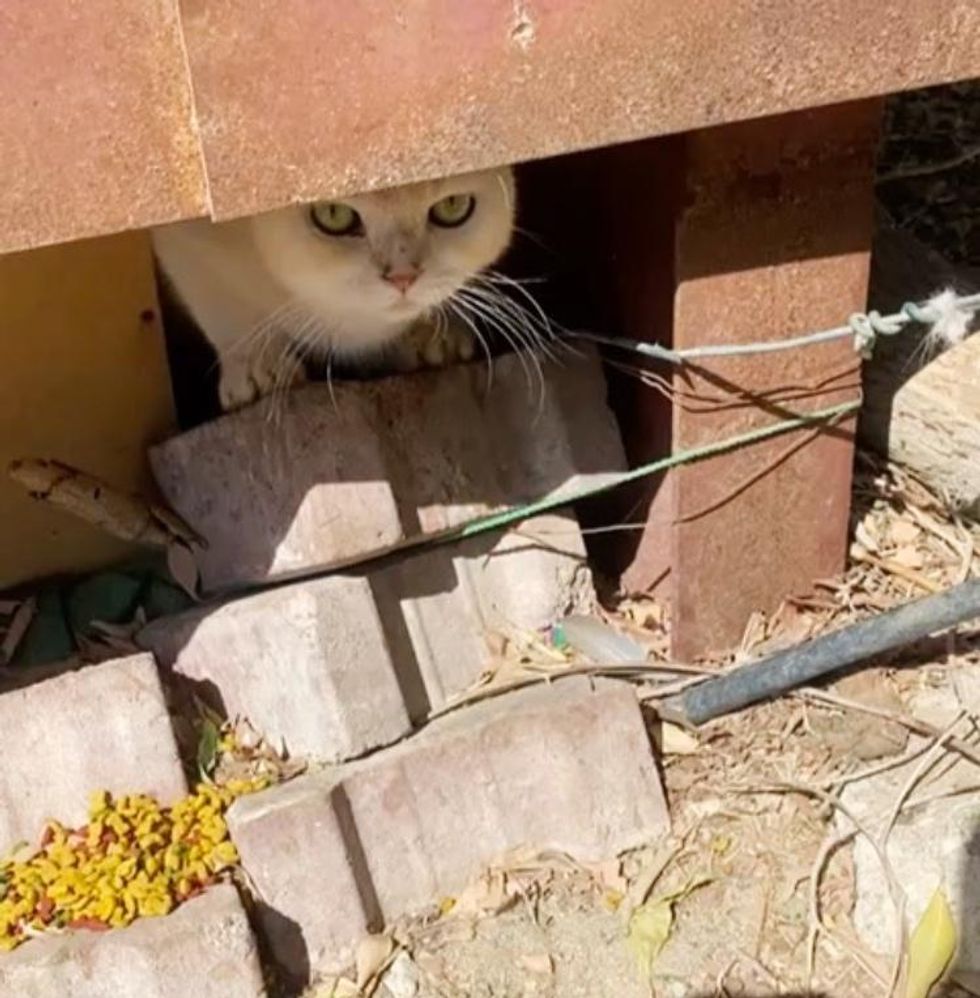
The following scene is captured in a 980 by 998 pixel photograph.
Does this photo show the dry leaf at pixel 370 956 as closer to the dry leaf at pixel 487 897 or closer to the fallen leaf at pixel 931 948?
the dry leaf at pixel 487 897

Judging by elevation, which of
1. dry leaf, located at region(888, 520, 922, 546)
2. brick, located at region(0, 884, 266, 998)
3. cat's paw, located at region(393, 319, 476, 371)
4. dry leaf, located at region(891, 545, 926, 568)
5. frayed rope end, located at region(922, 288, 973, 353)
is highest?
cat's paw, located at region(393, 319, 476, 371)

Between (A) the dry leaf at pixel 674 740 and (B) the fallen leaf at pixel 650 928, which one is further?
(A) the dry leaf at pixel 674 740

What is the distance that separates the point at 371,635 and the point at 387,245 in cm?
52

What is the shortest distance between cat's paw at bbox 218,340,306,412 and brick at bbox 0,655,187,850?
0.47m

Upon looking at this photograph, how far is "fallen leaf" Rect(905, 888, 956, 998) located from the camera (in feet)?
6.42

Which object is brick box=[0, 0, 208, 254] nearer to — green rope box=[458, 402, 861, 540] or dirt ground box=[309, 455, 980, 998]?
green rope box=[458, 402, 861, 540]

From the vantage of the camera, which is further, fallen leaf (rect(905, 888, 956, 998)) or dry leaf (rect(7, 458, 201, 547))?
dry leaf (rect(7, 458, 201, 547))

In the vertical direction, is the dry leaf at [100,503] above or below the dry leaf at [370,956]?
above

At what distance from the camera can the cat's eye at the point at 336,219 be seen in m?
2.23

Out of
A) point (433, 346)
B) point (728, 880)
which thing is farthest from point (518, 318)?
point (728, 880)

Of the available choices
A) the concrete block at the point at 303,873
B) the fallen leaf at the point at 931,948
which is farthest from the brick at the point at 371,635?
the fallen leaf at the point at 931,948

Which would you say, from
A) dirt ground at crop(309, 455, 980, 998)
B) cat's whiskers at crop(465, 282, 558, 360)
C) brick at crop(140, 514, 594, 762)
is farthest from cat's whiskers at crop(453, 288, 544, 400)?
dirt ground at crop(309, 455, 980, 998)

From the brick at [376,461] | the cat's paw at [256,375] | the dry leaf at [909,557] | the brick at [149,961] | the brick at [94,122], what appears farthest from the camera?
the dry leaf at [909,557]

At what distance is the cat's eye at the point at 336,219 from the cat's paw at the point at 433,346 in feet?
0.89
